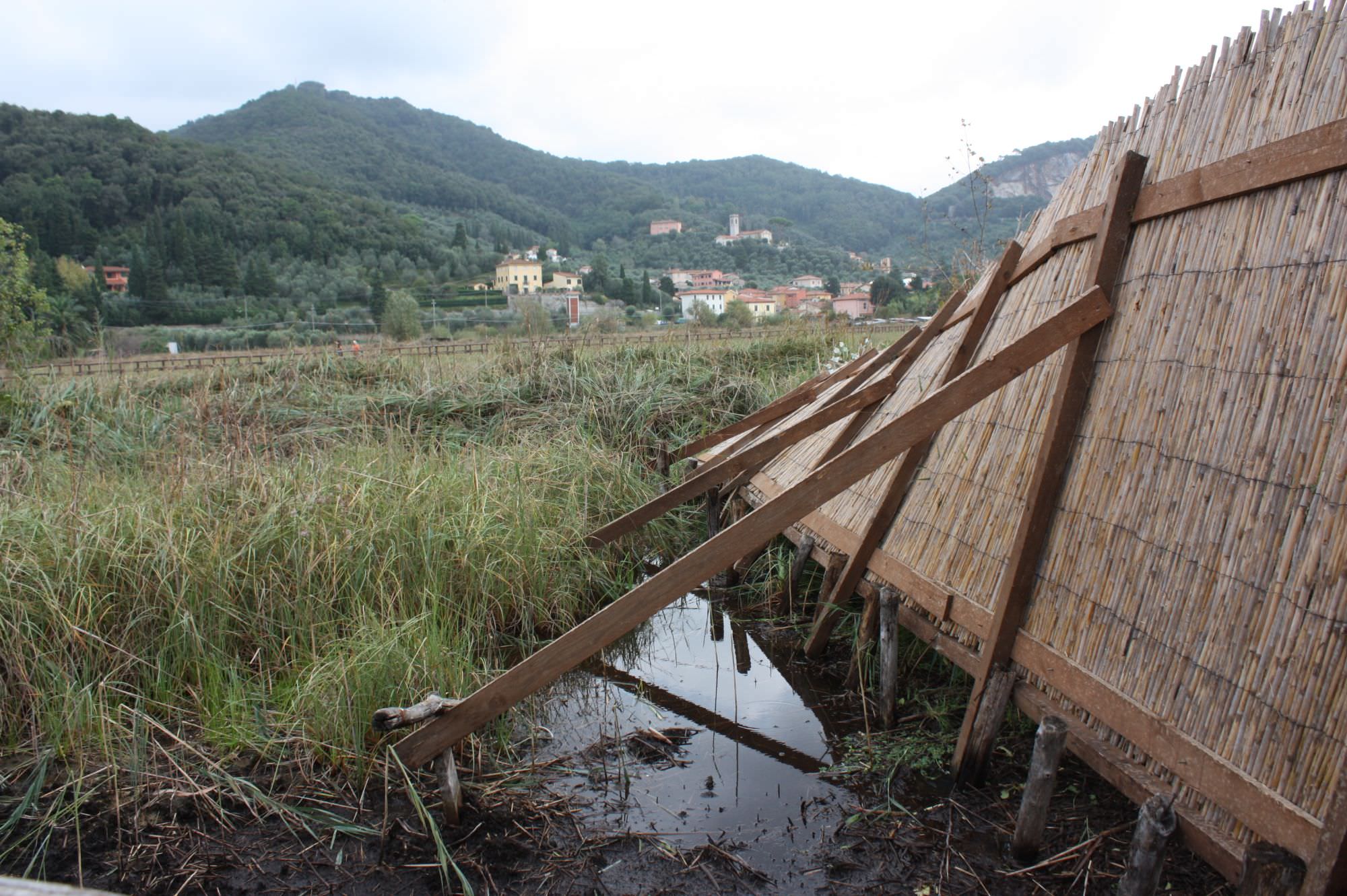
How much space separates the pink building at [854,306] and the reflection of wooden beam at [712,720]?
974cm

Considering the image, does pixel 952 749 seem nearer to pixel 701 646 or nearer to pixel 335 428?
pixel 701 646

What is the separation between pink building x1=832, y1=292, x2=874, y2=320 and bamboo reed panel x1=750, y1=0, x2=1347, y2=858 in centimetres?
1055

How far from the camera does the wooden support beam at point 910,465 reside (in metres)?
3.78

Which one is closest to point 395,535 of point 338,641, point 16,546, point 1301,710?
point 338,641

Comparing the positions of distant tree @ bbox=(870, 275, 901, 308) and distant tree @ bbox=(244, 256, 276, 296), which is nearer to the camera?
distant tree @ bbox=(870, 275, 901, 308)

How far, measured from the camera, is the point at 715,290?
38.9 m

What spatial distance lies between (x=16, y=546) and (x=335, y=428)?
3.93 meters

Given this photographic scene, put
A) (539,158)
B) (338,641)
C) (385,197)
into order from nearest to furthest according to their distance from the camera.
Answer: (338,641), (385,197), (539,158)

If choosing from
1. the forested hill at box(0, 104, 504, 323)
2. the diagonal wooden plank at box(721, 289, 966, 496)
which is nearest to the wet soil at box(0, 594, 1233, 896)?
the diagonal wooden plank at box(721, 289, 966, 496)

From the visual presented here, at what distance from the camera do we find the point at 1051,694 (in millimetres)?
2555

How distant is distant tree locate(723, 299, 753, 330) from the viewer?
14297 mm

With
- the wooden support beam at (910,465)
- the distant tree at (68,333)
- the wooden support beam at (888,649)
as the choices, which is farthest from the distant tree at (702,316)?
the wooden support beam at (888,649)

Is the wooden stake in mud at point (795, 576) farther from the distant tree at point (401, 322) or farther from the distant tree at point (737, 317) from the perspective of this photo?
the distant tree at point (401, 322)

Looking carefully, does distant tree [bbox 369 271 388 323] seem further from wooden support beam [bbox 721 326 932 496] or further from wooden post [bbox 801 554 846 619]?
wooden post [bbox 801 554 846 619]
